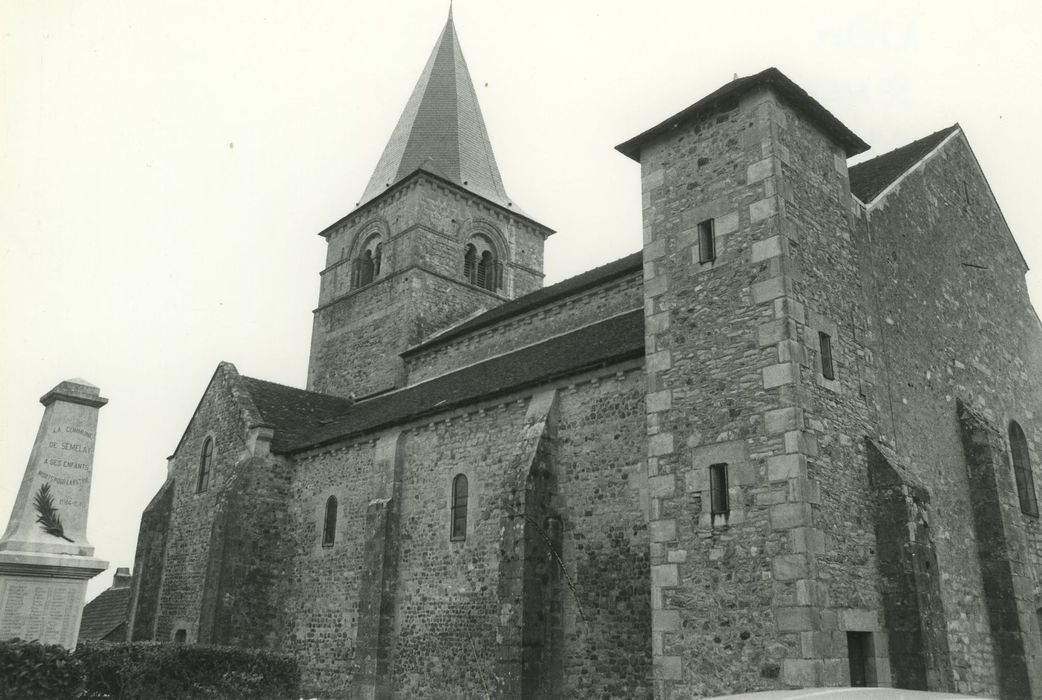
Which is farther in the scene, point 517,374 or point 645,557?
point 517,374

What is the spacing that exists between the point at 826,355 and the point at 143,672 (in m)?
10.5

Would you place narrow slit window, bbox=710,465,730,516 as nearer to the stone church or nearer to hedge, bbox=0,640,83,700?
the stone church

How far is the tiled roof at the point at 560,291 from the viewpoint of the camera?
65.3ft

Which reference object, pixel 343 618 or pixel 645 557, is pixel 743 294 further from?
pixel 343 618

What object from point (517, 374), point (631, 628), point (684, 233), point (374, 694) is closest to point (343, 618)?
point (374, 694)

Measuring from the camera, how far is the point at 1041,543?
15.4 m

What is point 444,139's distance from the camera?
105ft

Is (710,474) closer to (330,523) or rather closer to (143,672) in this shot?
(143,672)

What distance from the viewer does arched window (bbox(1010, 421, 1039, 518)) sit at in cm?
1572

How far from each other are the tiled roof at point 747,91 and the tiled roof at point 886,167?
940 mm

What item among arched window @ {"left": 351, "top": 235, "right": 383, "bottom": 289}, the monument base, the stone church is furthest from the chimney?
the monument base

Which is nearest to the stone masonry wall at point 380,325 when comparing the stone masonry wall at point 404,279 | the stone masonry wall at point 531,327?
the stone masonry wall at point 404,279

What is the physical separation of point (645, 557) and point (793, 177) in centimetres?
632

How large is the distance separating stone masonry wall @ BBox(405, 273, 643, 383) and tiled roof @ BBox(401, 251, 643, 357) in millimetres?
128
